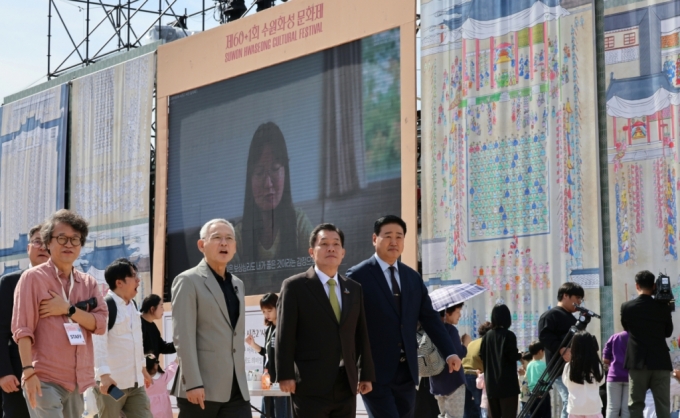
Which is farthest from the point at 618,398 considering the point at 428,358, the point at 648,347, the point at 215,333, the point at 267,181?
the point at 267,181

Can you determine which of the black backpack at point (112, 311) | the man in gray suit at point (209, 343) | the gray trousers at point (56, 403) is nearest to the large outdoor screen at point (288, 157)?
the black backpack at point (112, 311)

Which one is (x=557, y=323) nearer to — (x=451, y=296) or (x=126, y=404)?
(x=451, y=296)

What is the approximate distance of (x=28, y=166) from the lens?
708 inches

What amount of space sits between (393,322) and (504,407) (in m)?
2.80

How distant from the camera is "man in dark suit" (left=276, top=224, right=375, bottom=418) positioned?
506 centimetres

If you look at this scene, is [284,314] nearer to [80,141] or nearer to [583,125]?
[583,125]

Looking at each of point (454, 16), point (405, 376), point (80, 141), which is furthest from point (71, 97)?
point (405, 376)

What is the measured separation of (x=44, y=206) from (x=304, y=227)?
20.7 feet

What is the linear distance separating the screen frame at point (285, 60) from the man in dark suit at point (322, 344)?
661 cm

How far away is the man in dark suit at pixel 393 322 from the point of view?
→ 217 inches

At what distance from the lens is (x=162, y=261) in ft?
49.9

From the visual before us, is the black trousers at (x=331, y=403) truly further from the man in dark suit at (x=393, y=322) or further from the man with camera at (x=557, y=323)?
the man with camera at (x=557, y=323)

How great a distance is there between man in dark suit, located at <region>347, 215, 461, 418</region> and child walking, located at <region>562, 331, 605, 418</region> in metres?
2.24

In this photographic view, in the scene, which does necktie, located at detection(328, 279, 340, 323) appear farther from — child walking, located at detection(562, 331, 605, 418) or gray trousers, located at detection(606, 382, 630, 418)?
gray trousers, located at detection(606, 382, 630, 418)
